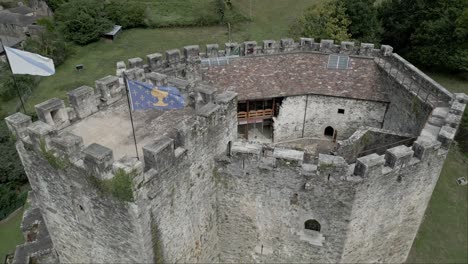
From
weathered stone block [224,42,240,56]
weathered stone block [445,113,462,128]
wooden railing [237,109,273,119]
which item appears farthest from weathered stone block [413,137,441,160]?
weathered stone block [224,42,240,56]

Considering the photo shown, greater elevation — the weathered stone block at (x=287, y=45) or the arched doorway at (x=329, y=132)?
the weathered stone block at (x=287, y=45)

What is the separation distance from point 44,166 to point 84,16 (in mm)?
47227

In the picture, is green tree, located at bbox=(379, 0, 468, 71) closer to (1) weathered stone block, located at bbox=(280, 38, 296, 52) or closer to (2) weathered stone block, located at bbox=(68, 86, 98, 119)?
(1) weathered stone block, located at bbox=(280, 38, 296, 52)

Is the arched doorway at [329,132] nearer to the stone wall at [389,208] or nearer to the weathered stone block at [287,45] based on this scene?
the weathered stone block at [287,45]

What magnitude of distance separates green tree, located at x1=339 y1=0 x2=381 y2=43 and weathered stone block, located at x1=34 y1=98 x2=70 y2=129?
3034 centimetres

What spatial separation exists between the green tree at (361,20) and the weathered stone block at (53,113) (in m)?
30.3

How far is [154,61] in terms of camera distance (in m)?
22.7

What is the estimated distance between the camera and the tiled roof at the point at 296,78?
24.5 m

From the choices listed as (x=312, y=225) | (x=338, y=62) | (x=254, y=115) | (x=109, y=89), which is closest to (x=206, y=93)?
(x=109, y=89)

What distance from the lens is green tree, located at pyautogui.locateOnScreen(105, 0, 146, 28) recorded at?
58.0 m

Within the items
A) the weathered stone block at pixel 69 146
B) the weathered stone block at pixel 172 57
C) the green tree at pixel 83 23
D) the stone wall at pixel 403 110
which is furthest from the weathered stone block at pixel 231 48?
the green tree at pixel 83 23

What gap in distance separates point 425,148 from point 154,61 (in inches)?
589

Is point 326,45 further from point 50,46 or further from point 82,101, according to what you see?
point 50,46

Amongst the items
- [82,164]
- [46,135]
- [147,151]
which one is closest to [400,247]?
[147,151]
